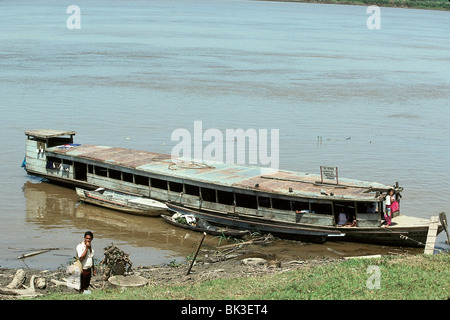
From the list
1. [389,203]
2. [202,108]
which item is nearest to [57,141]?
[202,108]

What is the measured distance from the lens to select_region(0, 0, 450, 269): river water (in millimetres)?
21578

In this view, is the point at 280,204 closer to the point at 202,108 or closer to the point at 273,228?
the point at 273,228

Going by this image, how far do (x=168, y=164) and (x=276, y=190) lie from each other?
5.07m

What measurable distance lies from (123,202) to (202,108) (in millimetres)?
17767

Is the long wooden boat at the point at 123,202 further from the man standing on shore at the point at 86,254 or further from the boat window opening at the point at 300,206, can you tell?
the man standing on shore at the point at 86,254

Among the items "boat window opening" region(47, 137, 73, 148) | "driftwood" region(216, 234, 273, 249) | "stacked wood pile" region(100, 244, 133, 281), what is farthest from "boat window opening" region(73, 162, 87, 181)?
"stacked wood pile" region(100, 244, 133, 281)

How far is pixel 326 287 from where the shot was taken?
1254 centimetres

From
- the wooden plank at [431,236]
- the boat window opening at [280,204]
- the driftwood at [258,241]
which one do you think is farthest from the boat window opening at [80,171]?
the wooden plank at [431,236]

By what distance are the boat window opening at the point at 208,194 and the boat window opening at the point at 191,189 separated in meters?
0.59

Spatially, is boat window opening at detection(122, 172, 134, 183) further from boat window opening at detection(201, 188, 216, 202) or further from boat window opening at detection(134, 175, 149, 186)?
boat window opening at detection(201, 188, 216, 202)

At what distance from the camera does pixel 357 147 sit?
31891mm
